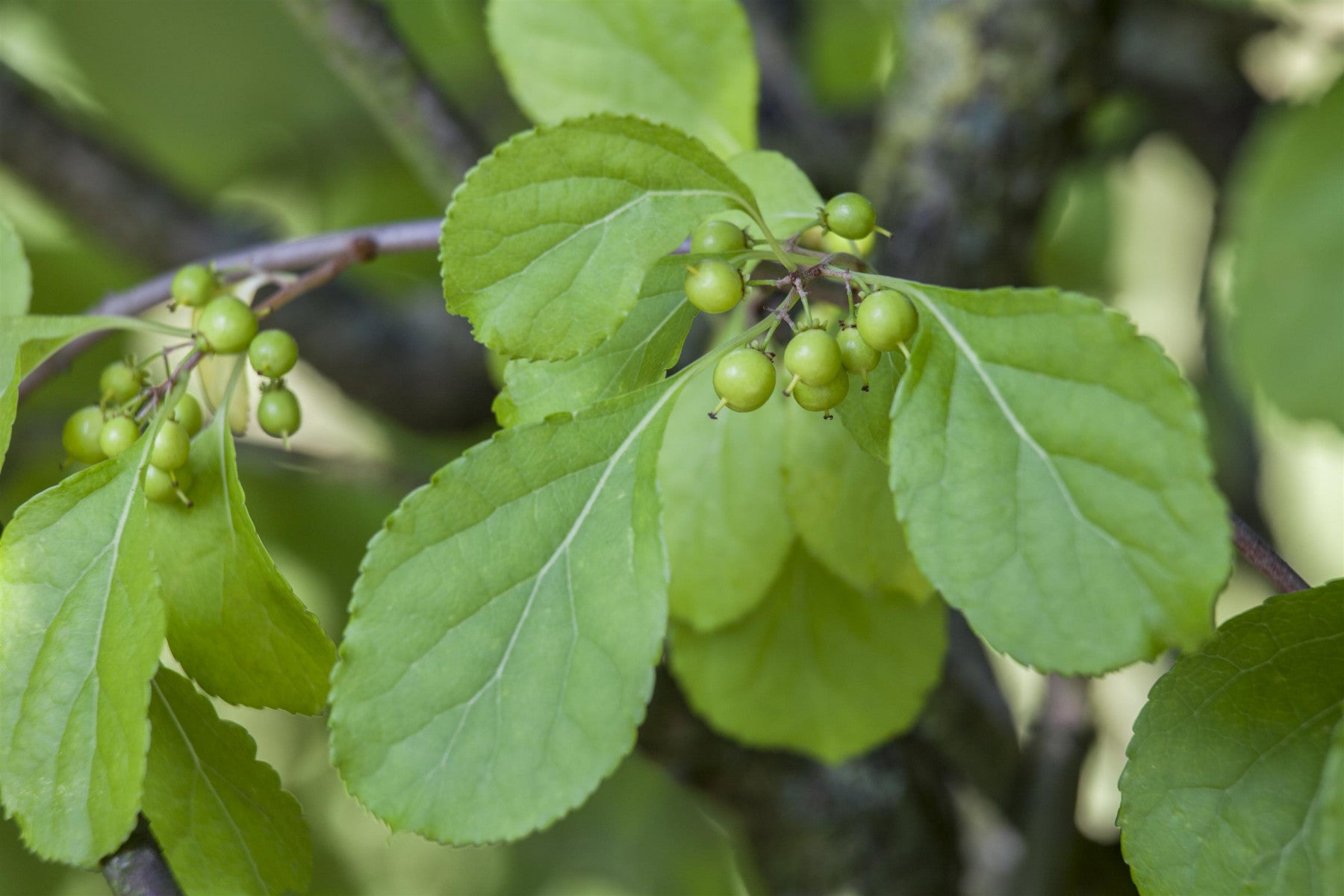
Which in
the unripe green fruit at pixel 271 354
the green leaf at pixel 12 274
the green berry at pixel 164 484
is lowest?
the green berry at pixel 164 484

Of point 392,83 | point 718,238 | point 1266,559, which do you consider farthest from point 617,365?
point 392,83

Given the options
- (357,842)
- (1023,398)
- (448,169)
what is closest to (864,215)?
(1023,398)

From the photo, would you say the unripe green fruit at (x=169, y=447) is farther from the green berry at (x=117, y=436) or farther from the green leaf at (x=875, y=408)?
the green leaf at (x=875, y=408)

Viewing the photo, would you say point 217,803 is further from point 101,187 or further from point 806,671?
point 101,187

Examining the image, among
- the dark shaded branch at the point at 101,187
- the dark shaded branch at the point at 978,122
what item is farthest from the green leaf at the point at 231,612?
the dark shaded branch at the point at 101,187

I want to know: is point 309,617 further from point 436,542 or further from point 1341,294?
point 1341,294

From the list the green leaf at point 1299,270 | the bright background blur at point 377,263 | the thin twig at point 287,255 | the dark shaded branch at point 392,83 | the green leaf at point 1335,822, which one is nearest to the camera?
the green leaf at point 1335,822
